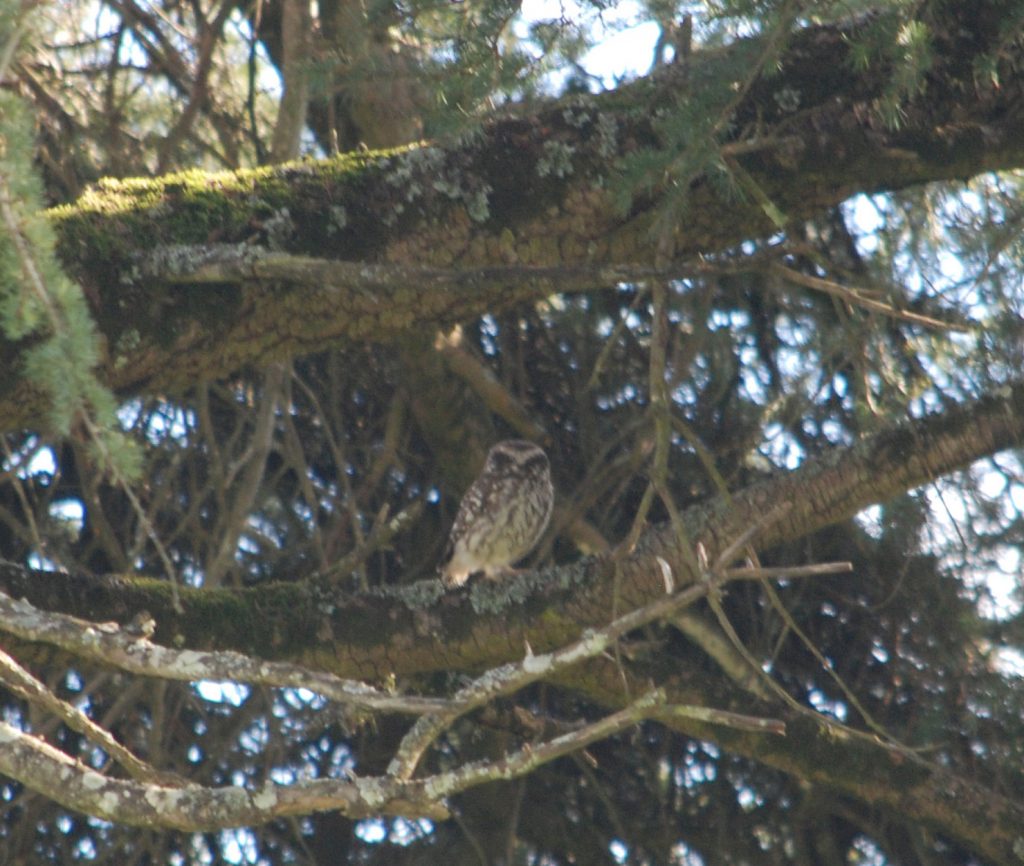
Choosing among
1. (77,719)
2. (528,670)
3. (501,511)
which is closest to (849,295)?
(528,670)

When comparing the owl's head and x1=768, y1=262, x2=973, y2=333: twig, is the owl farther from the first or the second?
x1=768, y1=262, x2=973, y2=333: twig

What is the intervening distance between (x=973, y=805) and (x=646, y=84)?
2.05 m

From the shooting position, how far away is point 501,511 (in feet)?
16.4

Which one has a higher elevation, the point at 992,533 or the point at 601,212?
the point at 601,212

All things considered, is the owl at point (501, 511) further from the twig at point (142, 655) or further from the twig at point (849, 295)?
the twig at point (142, 655)

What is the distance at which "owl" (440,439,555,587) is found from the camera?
4.90 m

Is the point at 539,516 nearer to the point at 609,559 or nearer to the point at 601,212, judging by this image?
the point at 609,559

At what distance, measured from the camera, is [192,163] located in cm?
492

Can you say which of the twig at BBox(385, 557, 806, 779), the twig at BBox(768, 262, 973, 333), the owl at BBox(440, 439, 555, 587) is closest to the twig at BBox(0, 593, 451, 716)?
the twig at BBox(385, 557, 806, 779)

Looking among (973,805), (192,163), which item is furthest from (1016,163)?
(192,163)

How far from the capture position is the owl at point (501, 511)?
490cm

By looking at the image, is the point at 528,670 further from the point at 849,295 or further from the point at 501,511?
the point at 501,511

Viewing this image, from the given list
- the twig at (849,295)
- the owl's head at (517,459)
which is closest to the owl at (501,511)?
the owl's head at (517,459)

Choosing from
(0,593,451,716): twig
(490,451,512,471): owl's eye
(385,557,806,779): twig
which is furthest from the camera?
(490,451,512,471): owl's eye
